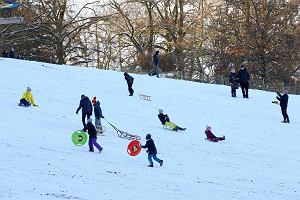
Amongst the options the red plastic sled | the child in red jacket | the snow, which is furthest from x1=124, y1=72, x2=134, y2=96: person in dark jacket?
the red plastic sled

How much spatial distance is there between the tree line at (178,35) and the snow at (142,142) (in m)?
14.8

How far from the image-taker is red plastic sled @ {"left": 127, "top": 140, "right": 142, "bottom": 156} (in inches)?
687

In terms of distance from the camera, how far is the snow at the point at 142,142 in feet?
46.5

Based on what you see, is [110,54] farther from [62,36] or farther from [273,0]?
[273,0]

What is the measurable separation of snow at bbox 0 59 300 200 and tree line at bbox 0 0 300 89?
1478 cm

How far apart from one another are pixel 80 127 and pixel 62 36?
28812mm

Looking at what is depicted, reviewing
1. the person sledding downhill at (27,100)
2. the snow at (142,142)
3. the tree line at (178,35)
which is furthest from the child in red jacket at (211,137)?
the tree line at (178,35)

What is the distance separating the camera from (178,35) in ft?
180

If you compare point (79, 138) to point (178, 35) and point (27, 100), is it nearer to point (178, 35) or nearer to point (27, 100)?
point (27, 100)

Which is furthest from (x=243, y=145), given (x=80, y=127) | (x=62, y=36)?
(x=62, y=36)

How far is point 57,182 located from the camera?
13672mm

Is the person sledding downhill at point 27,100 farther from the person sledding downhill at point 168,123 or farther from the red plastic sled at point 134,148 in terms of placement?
the red plastic sled at point 134,148

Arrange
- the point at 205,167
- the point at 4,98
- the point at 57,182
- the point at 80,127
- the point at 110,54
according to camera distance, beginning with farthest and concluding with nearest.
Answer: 1. the point at 110,54
2. the point at 4,98
3. the point at 80,127
4. the point at 205,167
5. the point at 57,182

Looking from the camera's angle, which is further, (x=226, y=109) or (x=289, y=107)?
(x=289, y=107)
